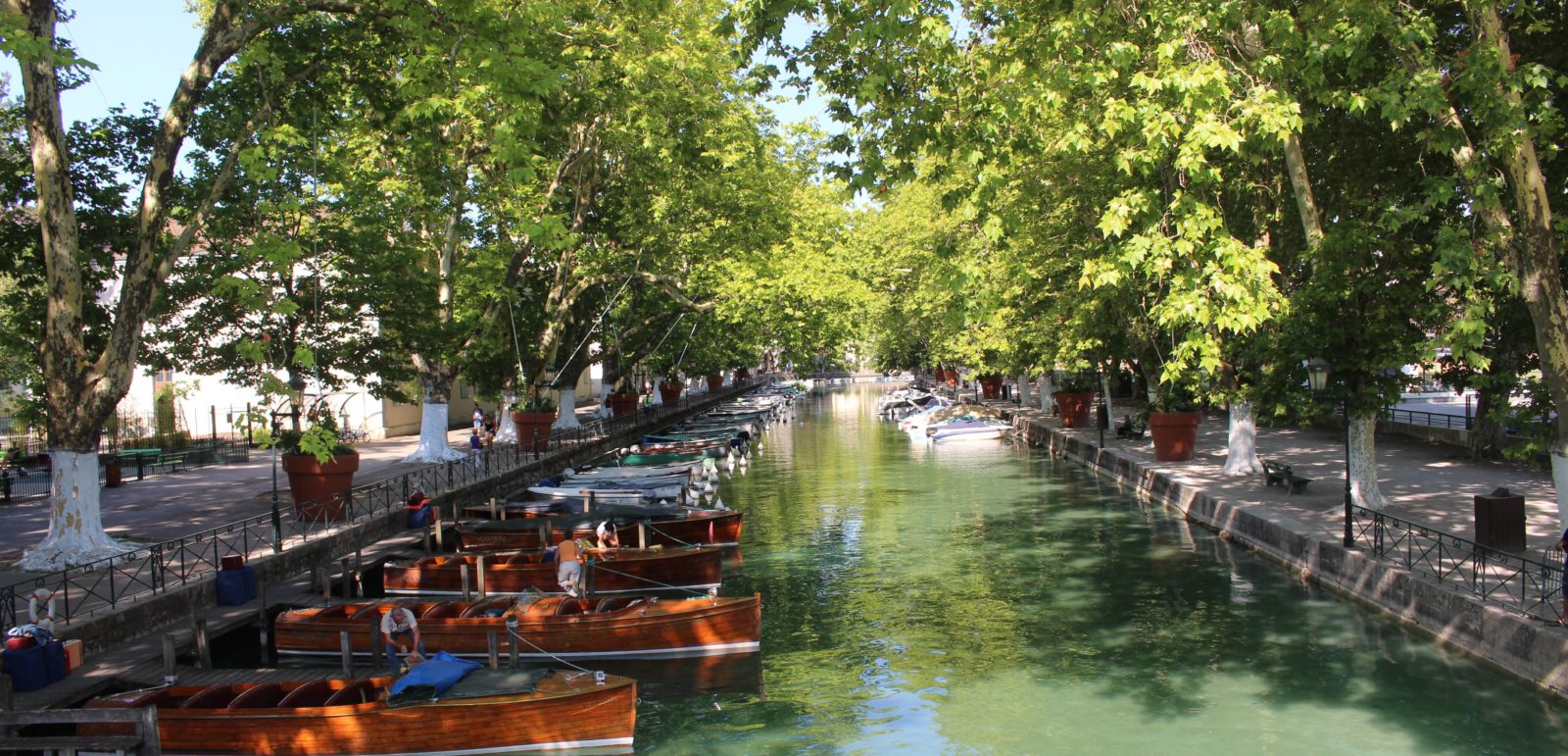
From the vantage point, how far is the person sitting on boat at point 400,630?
15023 millimetres

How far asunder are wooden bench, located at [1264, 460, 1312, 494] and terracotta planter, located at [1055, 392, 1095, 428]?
21.6 metres

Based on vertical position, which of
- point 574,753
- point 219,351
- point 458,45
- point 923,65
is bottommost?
point 574,753

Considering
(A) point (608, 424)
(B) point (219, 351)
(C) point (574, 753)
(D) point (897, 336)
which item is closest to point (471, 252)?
(B) point (219, 351)

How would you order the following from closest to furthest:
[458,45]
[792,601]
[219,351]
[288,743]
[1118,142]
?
1. [288,743]
2. [458,45]
3. [792,601]
4. [1118,142]
5. [219,351]

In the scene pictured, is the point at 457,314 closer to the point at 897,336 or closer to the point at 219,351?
the point at 219,351

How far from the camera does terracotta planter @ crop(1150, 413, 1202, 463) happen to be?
32.6 m

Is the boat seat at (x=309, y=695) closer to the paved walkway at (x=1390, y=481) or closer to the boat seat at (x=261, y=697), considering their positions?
the boat seat at (x=261, y=697)

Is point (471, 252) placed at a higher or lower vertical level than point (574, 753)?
higher

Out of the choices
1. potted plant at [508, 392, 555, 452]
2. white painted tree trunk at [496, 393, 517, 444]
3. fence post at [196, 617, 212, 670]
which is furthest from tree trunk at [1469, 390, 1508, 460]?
white painted tree trunk at [496, 393, 517, 444]

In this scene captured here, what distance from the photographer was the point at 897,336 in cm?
7119

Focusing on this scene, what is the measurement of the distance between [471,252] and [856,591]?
21034 mm

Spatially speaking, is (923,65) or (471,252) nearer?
(923,65)

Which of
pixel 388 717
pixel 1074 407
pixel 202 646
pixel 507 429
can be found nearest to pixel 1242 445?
pixel 1074 407

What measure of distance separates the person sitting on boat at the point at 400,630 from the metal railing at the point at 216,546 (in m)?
3.69
